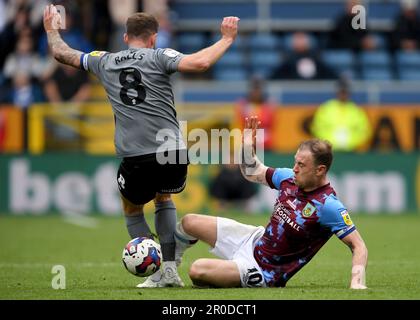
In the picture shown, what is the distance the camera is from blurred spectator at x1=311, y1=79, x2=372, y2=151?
59.9 feet

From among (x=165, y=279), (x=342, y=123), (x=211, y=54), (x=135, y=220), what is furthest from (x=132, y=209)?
(x=342, y=123)

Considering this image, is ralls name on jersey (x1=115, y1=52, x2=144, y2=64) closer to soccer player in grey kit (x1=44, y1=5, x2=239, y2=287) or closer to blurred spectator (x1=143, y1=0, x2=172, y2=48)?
soccer player in grey kit (x1=44, y1=5, x2=239, y2=287)

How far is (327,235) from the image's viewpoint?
836 cm

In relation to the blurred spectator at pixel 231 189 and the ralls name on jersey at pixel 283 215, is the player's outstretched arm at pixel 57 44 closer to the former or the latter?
the ralls name on jersey at pixel 283 215

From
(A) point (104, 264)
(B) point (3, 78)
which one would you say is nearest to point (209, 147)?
(B) point (3, 78)

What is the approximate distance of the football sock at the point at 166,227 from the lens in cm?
894

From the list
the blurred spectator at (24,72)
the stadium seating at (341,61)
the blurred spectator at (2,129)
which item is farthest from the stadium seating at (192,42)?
the blurred spectator at (2,129)

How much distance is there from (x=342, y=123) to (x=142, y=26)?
9991 mm

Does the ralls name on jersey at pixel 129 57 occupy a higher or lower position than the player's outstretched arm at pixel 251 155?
higher

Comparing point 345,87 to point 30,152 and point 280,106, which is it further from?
point 30,152

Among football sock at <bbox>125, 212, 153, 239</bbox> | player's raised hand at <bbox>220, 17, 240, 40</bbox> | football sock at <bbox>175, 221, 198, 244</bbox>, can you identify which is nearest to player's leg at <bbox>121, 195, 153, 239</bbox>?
football sock at <bbox>125, 212, 153, 239</bbox>

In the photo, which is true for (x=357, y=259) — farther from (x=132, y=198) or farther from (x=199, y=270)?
(x=132, y=198)

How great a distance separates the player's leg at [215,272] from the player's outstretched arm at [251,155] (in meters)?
0.76
